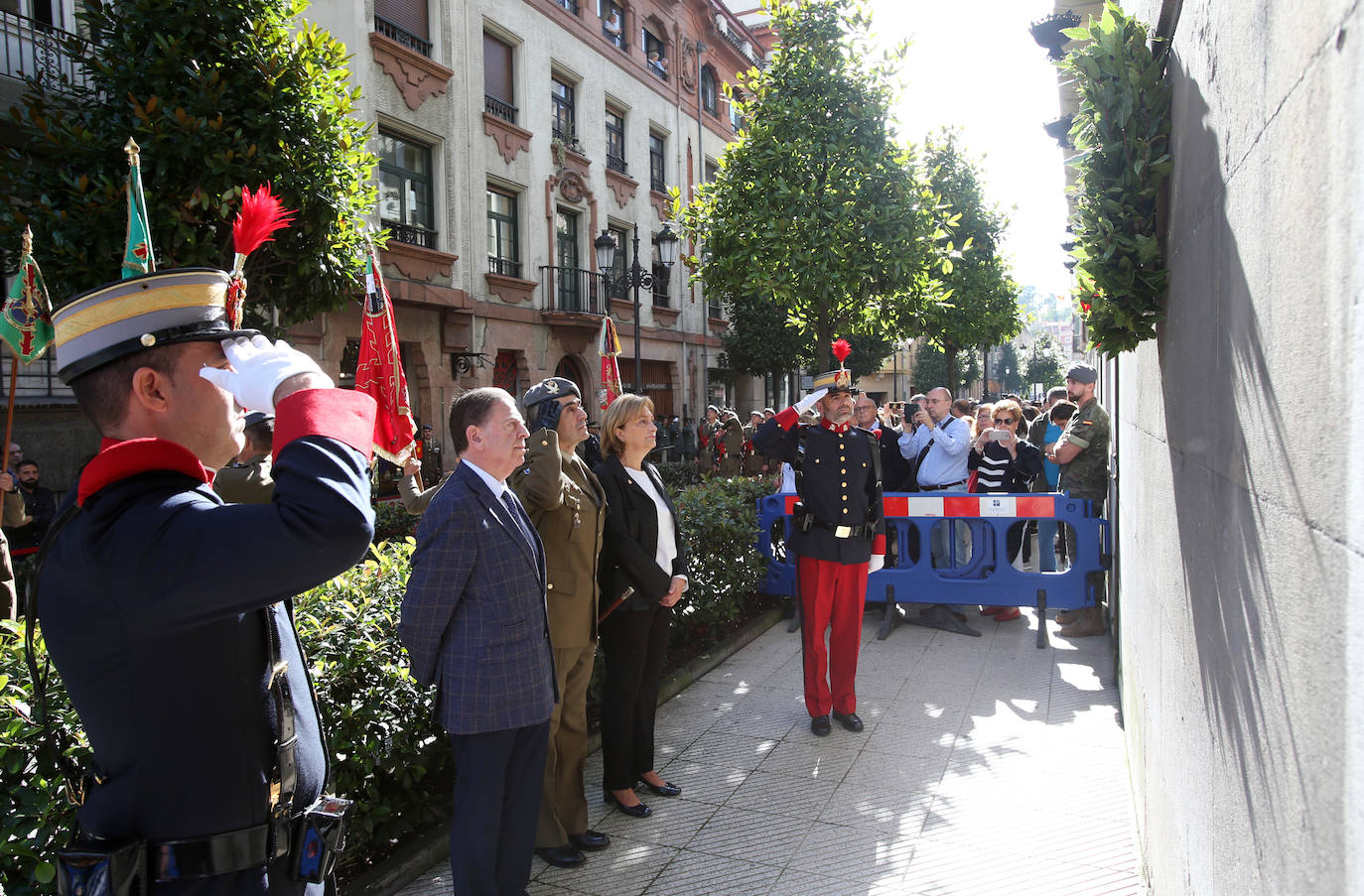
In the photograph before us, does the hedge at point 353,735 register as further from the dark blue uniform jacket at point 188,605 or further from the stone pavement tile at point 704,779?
the stone pavement tile at point 704,779

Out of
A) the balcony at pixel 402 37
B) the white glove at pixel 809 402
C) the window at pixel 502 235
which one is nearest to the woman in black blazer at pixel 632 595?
the white glove at pixel 809 402

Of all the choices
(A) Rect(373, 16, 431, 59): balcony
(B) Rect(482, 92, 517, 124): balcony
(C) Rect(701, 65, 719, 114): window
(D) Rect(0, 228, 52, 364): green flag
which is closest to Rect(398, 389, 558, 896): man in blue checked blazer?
(D) Rect(0, 228, 52, 364): green flag

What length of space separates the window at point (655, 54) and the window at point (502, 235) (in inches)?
355

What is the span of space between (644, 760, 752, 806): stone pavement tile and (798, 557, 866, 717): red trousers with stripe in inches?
30.6

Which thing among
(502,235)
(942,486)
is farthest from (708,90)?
(942,486)

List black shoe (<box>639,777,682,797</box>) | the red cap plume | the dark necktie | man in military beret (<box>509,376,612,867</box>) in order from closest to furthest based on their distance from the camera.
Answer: the red cap plume → the dark necktie → man in military beret (<box>509,376,612,867</box>) → black shoe (<box>639,777,682,797</box>)

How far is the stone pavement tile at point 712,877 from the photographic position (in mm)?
3639

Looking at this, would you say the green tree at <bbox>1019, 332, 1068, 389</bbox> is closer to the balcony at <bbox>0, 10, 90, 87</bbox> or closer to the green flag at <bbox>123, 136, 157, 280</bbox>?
the balcony at <bbox>0, 10, 90, 87</bbox>

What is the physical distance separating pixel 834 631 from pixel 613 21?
23213 mm

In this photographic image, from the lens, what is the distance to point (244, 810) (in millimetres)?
1778

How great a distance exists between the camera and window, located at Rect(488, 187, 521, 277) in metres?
19.7

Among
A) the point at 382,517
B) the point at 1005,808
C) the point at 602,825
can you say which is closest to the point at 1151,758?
the point at 1005,808

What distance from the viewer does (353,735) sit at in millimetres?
3490

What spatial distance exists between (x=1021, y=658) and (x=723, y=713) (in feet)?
8.48
